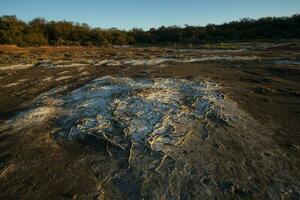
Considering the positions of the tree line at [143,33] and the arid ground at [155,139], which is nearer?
the arid ground at [155,139]

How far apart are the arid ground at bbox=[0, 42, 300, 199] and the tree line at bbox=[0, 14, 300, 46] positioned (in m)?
20.2

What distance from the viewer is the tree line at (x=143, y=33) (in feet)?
96.3

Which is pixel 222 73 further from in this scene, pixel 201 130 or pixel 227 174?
pixel 227 174

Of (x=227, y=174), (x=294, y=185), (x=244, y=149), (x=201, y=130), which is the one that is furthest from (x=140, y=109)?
(x=294, y=185)

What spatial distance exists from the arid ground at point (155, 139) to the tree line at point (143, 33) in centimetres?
2016

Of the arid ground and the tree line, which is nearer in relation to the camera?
the arid ground

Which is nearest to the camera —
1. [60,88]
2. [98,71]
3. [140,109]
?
[140,109]

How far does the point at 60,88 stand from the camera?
10.4 meters

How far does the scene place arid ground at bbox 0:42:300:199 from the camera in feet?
13.9

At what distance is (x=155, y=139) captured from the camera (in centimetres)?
557

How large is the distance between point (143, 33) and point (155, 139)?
31.6 meters

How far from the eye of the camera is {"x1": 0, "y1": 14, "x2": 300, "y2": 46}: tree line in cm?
2934

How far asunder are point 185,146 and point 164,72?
22.8 feet

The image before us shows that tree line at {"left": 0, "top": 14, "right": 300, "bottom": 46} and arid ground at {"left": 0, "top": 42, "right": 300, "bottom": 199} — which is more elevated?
arid ground at {"left": 0, "top": 42, "right": 300, "bottom": 199}
